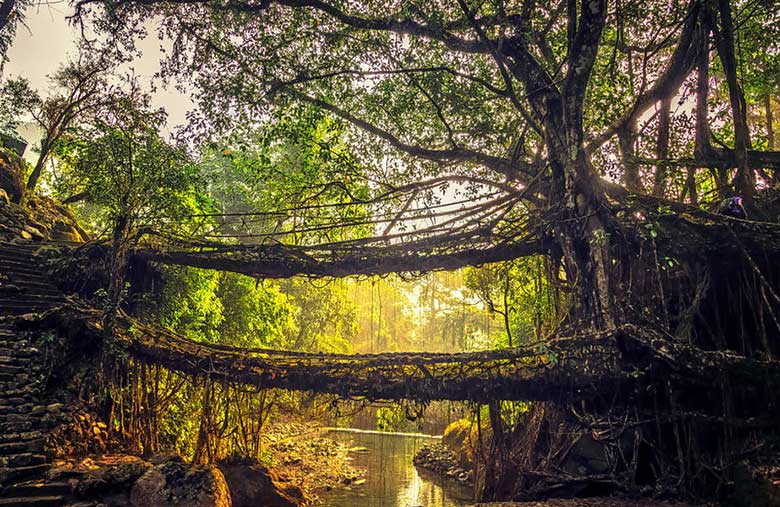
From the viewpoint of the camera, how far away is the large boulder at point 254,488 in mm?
8117

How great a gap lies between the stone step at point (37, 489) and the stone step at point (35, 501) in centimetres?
6

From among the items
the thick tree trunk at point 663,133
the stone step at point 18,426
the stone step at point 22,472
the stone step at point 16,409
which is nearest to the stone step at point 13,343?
the stone step at point 16,409

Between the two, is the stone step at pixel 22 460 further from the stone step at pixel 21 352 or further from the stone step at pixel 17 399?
the stone step at pixel 21 352

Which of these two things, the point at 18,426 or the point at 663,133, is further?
the point at 663,133

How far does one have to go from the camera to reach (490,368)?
209 inches

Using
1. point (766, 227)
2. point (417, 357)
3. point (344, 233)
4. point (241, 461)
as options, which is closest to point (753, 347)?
point (766, 227)

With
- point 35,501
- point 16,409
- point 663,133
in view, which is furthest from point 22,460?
point 663,133

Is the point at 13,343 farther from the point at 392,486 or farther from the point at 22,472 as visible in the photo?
the point at 392,486

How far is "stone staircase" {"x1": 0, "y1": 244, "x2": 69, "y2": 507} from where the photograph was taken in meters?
5.30

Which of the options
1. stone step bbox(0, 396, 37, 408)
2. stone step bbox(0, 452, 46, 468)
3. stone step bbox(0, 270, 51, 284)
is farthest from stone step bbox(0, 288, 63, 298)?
stone step bbox(0, 452, 46, 468)

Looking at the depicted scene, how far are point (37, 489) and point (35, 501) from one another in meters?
0.17

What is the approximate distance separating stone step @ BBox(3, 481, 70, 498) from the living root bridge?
6.02 ft

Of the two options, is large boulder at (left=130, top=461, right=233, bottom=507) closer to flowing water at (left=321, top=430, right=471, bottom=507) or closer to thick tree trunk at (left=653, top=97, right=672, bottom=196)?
flowing water at (left=321, top=430, right=471, bottom=507)

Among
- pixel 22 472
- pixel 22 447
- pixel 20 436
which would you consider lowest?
pixel 22 472
